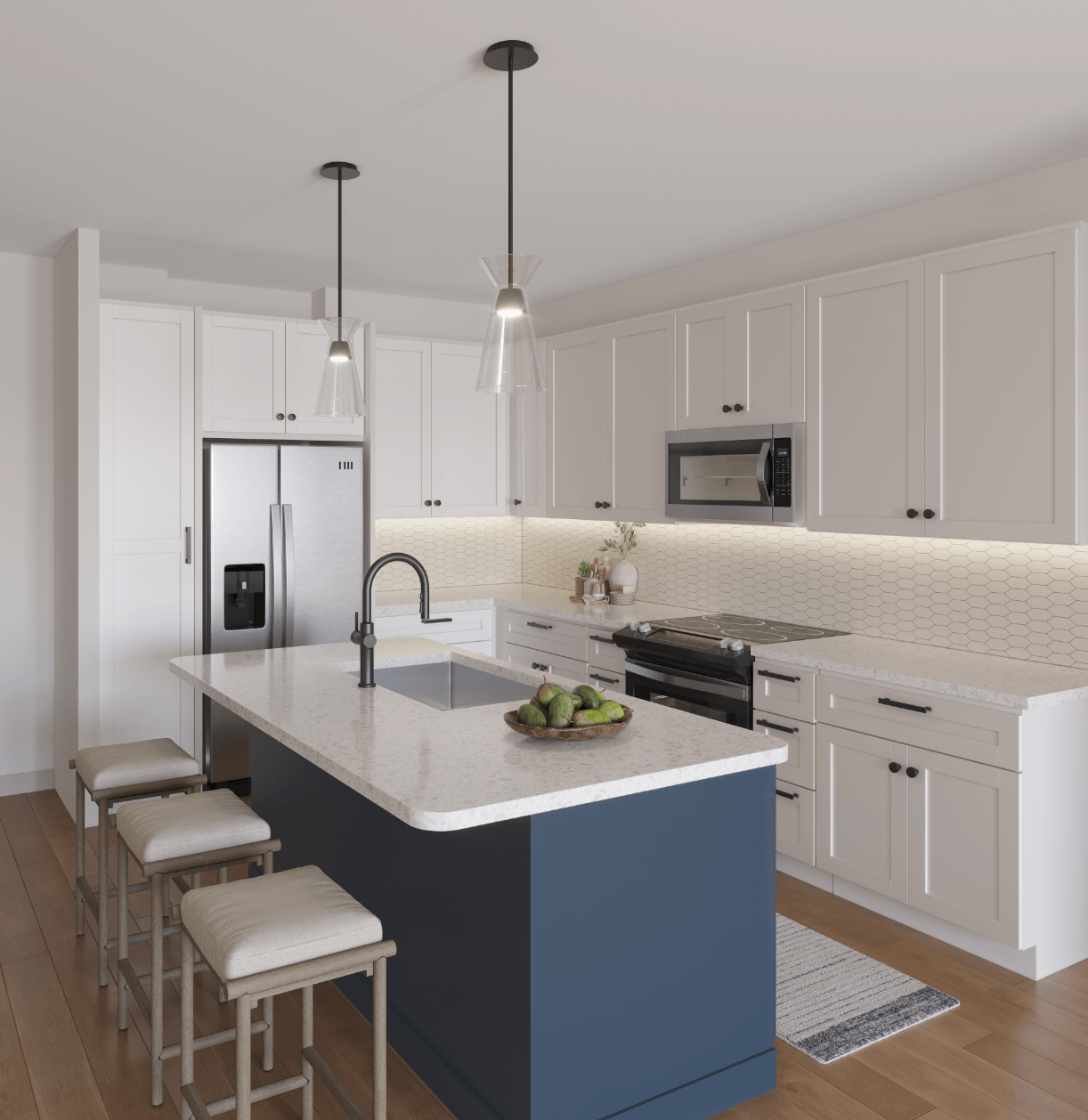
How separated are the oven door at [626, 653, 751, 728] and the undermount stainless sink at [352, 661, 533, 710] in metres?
0.78

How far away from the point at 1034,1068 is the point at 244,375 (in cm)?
430

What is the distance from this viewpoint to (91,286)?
440 cm

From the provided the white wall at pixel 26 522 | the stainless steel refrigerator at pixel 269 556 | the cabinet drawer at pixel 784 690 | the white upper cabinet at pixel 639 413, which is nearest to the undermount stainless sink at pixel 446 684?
the cabinet drawer at pixel 784 690

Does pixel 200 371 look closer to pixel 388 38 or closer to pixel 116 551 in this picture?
pixel 116 551

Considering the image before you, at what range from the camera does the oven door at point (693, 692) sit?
13.0ft

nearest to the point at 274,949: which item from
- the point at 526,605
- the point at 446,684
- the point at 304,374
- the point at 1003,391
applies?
the point at 446,684

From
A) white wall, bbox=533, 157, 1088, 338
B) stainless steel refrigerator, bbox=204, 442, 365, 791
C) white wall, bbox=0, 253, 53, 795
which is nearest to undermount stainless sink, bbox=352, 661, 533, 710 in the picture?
stainless steel refrigerator, bbox=204, 442, 365, 791

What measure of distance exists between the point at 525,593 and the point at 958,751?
3.09 meters

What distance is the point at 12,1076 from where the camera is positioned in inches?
102

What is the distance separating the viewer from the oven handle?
397 centimetres

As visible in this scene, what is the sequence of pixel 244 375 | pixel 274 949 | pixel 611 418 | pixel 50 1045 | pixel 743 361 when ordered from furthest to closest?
pixel 611 418, pixel 244 375, pixel 743 361, pixel 50 1045, pixel 274 949

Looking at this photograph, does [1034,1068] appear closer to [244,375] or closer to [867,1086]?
[867,1086]

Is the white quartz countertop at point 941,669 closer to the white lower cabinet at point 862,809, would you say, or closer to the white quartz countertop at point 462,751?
the white lower cabinet at point 862,809

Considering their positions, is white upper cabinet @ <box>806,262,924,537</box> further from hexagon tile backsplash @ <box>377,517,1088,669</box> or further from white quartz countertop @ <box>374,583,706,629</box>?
white quartz countertop @ <box>374,583,706,629</box>
